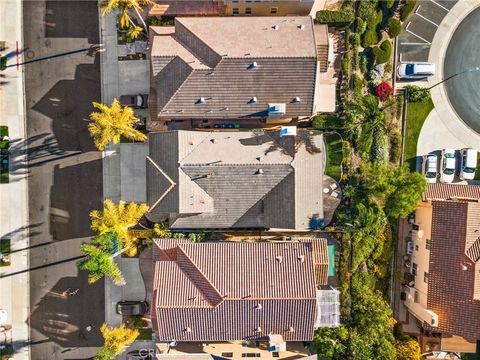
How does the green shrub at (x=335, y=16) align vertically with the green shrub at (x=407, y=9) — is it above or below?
below

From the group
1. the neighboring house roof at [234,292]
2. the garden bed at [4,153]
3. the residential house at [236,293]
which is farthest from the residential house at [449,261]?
the garden bed at [4,153]

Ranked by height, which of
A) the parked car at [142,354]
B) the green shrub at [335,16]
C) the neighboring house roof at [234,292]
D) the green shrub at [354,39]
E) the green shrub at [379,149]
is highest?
the green shrub at [335,16]

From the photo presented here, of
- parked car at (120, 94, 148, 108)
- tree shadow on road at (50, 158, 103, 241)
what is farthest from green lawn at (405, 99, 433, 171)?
tree shadow on road at (50, 158, 103, 241)

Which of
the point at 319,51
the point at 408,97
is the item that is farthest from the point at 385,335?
the point at 319,51

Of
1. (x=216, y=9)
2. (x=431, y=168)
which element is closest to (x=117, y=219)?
(x=216, y=9)

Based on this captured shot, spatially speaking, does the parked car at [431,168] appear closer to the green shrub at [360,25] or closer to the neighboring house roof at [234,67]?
the neighboring house roof at [234,67]

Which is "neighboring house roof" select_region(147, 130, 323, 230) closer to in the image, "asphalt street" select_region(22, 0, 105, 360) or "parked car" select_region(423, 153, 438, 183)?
"asphalt street" select_region(22, 0, 105, 360)

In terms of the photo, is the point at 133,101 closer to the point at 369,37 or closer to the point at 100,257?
the point at 100,257

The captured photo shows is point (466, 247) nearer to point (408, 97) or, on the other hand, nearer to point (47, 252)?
point (408, 97)
